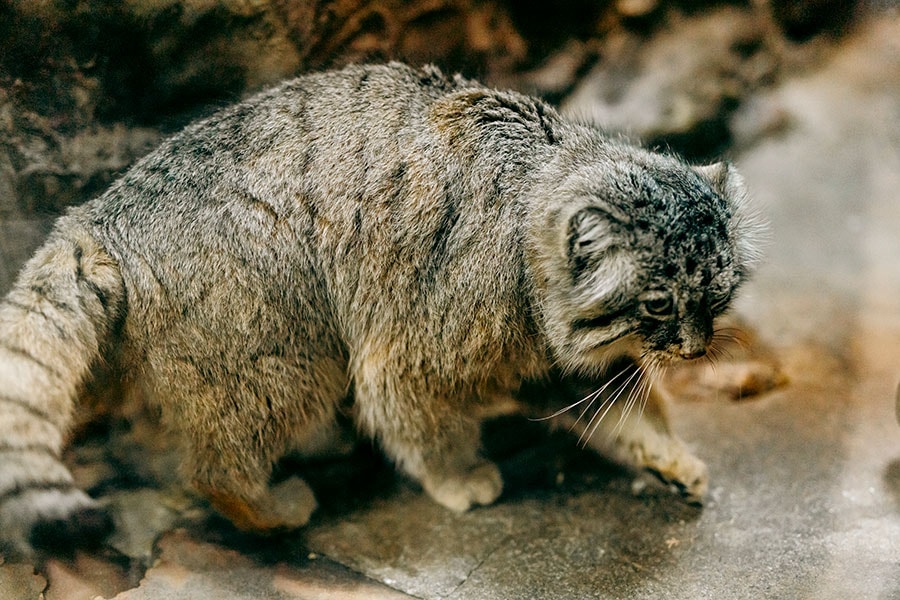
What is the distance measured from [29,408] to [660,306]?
218cm

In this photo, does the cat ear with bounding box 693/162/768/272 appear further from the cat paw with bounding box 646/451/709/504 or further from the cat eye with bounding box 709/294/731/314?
the cat paw with bounding box 646/451/709/504

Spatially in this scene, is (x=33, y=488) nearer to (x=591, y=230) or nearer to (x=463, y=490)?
(x=463, y=490)

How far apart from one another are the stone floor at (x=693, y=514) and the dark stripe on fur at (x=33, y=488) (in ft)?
0.79

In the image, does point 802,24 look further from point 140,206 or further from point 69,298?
point 69,298

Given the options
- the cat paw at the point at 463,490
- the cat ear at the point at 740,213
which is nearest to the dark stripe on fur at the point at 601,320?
the cat ear at the point at 740,213

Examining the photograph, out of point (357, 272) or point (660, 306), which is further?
point (357, 272)

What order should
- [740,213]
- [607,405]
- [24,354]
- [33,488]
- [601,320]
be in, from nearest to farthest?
[33,488]
[24,354]
[601,320]
[740,213]
[607,405]

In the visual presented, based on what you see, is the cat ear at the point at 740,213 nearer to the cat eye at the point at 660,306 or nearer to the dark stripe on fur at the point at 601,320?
the cat eye at the point at 660,306

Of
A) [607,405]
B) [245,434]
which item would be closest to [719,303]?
[607,405]

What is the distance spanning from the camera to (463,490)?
3346mm

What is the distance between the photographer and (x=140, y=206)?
9.41 ft

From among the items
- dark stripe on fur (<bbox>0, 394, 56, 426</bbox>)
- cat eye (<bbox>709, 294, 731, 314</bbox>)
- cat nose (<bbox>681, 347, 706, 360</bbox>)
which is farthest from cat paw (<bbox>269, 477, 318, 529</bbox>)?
cat eye (<bbox>709, 294, 731, 314</bbox>)

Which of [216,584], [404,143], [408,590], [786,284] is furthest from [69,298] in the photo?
[786,284]

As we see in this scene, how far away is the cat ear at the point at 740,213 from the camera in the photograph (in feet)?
9.58
